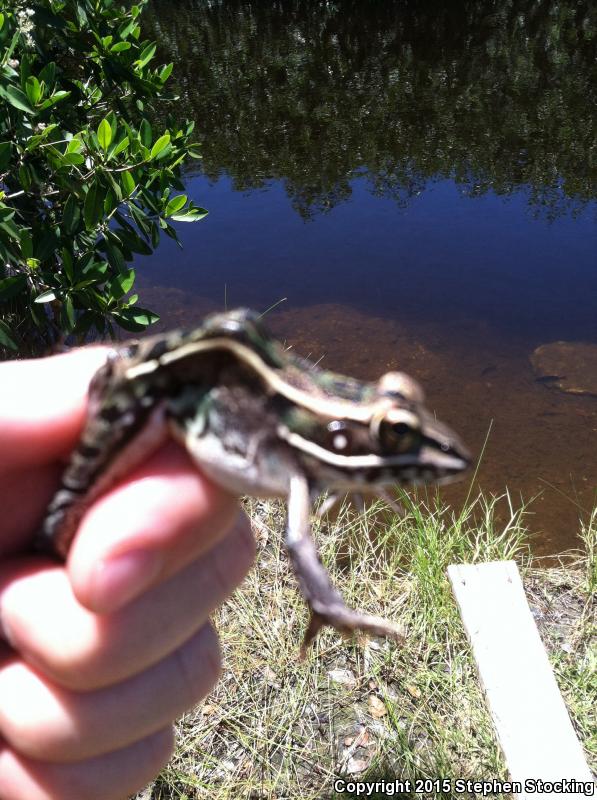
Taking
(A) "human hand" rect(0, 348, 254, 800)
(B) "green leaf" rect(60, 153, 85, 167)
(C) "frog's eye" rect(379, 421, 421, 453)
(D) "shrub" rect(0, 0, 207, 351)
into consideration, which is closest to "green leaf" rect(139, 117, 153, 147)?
(D) "shrub" rect(0, 0, 207, 351)

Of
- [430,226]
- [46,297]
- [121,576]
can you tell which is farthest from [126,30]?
[430,226]

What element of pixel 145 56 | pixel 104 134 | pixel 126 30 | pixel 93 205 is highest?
pixel 126 30

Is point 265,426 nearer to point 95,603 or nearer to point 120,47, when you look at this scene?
point 95,603

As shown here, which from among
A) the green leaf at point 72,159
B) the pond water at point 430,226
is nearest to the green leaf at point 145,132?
the green leaf at point 72,159

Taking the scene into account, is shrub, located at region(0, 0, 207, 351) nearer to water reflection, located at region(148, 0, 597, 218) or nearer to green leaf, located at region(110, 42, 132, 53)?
green leaf, located at region(110, 42, 132, 53)

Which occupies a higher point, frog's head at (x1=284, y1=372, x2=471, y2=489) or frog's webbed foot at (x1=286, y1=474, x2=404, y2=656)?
frog's head at (x1=284, y1=372, x2=471, y2=489)
